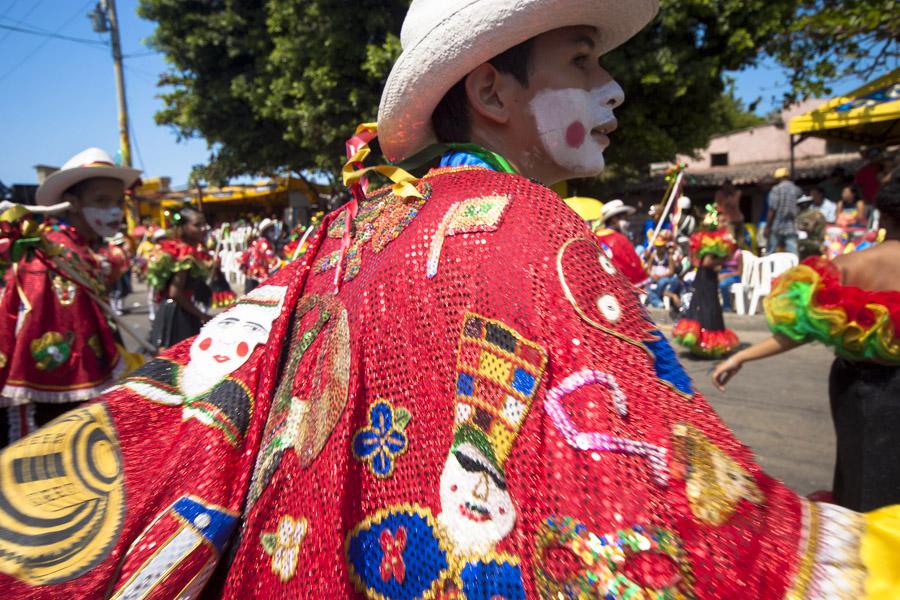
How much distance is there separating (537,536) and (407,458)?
234 mm

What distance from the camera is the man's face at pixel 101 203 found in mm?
4051

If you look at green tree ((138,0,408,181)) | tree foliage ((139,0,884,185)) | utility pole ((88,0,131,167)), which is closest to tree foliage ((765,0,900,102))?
tree foliage ((139,0,884,185))

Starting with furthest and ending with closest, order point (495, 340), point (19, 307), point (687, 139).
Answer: point (687, 139)
point (19, 307)
point (495, 340)

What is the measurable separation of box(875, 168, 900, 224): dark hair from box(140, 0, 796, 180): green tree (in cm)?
867

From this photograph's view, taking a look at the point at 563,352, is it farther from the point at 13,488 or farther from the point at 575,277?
the point at 13,488

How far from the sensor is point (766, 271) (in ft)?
32.1

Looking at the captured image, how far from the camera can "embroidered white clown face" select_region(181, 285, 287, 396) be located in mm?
1157

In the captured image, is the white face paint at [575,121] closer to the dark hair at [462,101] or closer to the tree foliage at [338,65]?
the dark hair at [462,101]

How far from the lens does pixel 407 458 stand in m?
0.93

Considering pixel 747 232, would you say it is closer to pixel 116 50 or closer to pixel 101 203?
pixel 101 203

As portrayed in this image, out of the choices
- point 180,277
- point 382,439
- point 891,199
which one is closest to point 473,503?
point 382,439

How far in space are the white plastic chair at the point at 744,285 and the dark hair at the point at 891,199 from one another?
25.9 feet

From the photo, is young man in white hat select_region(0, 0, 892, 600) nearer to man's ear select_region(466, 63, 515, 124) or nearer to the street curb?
man's ear select_region(466, 63, 515, 124)

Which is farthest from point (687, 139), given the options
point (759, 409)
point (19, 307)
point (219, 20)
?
point (19, 307)
